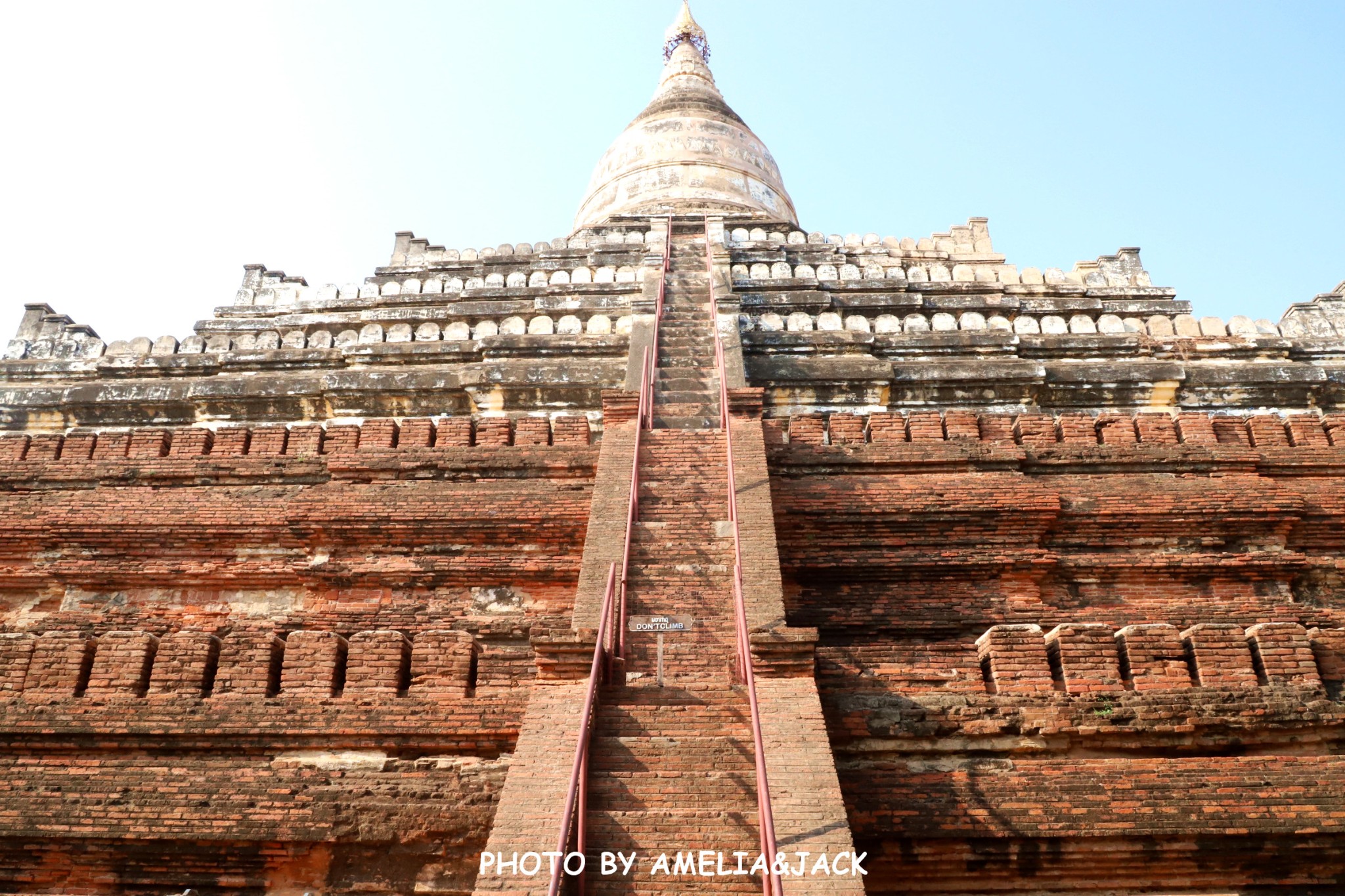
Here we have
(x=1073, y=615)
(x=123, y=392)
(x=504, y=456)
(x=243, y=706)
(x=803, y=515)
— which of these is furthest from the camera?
(x=123, y=392)

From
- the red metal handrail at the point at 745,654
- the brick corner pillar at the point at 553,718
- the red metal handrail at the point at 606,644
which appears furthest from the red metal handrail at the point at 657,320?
the brick corner pillar at the point at 553,718

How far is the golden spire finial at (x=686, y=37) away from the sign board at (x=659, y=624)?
1103 inches

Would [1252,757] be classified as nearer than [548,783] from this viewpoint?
No

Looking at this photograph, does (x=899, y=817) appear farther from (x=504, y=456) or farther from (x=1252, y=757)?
(x=504, y=456)

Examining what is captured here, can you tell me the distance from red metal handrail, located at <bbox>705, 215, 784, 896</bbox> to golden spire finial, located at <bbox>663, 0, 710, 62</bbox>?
22.9 m

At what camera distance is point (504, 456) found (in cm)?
A: 1045

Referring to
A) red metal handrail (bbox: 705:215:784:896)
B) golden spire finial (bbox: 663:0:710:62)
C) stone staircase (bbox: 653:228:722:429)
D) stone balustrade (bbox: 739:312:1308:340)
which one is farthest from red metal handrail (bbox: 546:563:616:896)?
golden spire finial (bbox: 663:0:710:62)

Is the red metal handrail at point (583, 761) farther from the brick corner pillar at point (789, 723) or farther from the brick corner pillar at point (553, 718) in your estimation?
the brick corner pillar at point (789, 723)

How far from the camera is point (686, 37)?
3338 centimetres

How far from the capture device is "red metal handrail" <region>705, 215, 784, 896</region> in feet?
16.1

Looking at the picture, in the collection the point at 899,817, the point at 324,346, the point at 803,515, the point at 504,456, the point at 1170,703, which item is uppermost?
the point at 324,346

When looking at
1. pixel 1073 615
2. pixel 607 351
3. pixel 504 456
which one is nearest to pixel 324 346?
pixel 607 351

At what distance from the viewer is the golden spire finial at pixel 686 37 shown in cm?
3322

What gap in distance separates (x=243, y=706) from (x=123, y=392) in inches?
299
